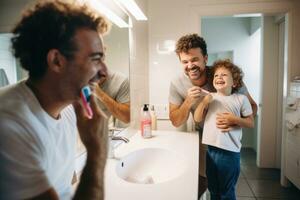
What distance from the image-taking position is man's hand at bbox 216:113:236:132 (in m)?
1.56

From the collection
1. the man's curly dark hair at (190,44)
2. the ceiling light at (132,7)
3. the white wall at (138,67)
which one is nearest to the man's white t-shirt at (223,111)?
the man's curly dark hair at (190,44)

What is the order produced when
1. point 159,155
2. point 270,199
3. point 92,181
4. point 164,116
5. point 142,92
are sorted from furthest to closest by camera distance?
point 270,199
point 164,116
point 142,92
point 159,155
point 92,181

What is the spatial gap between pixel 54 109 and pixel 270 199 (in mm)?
2487

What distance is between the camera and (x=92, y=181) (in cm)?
49

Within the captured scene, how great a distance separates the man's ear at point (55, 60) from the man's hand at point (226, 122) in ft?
4.33

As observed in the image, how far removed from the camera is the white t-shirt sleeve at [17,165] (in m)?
0.38

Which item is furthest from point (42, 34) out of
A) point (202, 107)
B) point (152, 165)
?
point (202, 107)

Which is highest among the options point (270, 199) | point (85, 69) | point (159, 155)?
point (85, 69)

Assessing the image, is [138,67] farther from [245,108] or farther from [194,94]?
[245,108]

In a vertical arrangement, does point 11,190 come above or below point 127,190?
above

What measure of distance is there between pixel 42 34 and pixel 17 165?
0.25 meters

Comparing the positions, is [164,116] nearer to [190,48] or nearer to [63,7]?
[190,48]

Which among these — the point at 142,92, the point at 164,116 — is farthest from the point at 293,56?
the point at 142,92

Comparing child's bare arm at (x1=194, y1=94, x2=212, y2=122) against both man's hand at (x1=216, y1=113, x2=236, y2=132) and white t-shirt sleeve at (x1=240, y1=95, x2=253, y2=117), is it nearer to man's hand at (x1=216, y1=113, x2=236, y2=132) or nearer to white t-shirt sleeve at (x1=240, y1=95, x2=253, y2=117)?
man's hand at (x1=216, y1=113, x2=236, y2=132)
